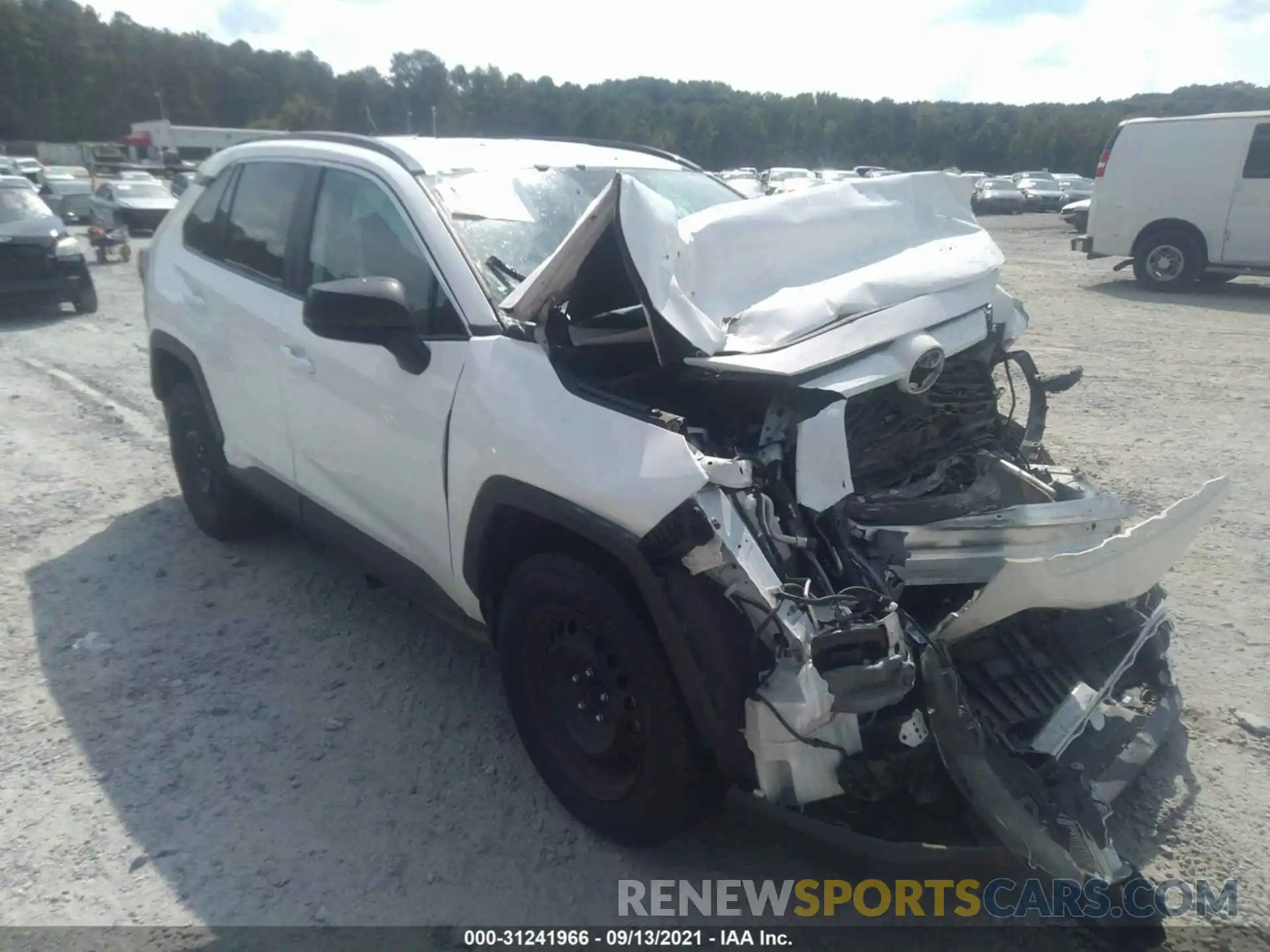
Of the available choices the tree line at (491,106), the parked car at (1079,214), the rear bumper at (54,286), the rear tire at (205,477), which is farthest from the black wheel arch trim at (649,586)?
the tree line at (491,106)

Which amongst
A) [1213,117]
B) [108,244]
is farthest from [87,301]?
[1213,117]

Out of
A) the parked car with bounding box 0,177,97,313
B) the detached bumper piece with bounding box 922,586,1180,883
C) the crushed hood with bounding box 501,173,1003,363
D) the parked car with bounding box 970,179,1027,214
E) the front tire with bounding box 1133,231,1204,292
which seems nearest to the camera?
the detached bumper piece with bounding box 922,586,1180,883

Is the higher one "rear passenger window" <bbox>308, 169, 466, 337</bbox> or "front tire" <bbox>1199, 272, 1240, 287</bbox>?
"rear passenger window" <bbox>308, 169, 466, 337</bbox>

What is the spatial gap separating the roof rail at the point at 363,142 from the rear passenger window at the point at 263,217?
164 mm

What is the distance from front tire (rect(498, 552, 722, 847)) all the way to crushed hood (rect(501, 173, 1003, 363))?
0.76 metres

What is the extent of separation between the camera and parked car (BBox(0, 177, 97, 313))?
462 inches

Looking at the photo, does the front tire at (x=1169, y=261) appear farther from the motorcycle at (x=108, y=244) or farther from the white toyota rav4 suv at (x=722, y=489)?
the motorcycle at (x=108, y=244)

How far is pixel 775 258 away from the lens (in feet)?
10.6

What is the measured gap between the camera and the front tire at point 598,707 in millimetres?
2498

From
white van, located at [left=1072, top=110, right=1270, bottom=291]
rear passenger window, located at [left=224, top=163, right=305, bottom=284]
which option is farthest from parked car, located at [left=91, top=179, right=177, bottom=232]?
rear passenger window, located at [left=224, top=163, right=305, bottom=284]

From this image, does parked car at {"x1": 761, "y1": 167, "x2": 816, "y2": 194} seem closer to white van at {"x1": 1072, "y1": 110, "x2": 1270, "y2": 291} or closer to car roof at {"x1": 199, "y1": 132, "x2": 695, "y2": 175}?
white van at {"x1": 1072, "y1": 110, "x2": 1270, "y2": 291}

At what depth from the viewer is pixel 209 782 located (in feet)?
10.5

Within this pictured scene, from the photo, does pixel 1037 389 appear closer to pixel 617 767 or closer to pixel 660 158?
pixel 660 158

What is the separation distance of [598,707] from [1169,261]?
13.9 metres
